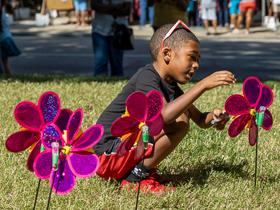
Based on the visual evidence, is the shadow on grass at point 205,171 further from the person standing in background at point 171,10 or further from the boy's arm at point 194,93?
the person standing in background at point 171,10

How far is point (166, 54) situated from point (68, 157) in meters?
1.04

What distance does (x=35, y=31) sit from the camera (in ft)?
69.1

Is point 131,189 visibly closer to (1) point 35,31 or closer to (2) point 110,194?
(2) point 110,194

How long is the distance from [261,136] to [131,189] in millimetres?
1837

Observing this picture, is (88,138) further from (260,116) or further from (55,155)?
(260,116)

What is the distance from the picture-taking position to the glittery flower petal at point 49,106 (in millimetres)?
3246

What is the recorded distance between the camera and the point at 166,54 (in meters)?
3.98

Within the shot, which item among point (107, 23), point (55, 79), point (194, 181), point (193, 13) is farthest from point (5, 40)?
point (193, 13)

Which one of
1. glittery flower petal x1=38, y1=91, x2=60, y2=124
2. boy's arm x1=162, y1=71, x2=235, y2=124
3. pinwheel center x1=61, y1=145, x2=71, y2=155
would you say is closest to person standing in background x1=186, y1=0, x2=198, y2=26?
boy's arm x1=162, y1=71, x2=235, y2=124

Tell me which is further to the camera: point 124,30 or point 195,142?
point 124,30

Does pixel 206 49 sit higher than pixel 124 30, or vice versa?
pixel 124 30

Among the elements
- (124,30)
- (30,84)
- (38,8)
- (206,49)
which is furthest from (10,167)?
(38,8)

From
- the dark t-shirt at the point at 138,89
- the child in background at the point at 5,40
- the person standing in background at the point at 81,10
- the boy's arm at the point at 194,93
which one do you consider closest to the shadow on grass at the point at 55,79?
the child in background at the point at 5,40

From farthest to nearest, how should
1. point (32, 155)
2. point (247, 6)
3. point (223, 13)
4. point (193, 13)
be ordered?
point (193, 13) → point (223, 13) → point (247, 6) → point (32, 155)
